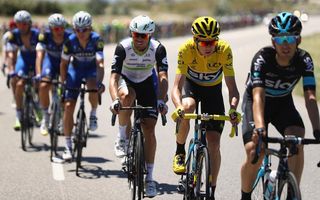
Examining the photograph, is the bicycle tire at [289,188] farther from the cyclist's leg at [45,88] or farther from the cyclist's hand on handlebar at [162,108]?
the cyclist's leg at [45,88]

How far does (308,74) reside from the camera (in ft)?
20.7

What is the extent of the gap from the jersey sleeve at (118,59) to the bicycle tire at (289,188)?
10.1 ft

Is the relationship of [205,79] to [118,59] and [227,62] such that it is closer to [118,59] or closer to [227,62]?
[227,62]

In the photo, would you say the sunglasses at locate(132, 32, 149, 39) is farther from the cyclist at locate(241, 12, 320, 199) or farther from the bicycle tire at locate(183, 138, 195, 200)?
the cyclist at locate(241, 12, 320, 199)

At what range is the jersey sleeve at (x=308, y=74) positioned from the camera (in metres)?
6.29

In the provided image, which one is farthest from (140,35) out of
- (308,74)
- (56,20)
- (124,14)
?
(124,14)

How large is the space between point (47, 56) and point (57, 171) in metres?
2.79

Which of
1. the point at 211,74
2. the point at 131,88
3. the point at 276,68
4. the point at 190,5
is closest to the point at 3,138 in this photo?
the point at 131,88

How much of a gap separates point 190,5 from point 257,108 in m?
174

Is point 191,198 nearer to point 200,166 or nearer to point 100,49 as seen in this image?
point 200,166

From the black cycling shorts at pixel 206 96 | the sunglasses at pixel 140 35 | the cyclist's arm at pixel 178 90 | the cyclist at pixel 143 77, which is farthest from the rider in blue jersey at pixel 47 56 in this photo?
the cyclist's arm at pixel 178 90

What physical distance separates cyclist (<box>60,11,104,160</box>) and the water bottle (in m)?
4.33

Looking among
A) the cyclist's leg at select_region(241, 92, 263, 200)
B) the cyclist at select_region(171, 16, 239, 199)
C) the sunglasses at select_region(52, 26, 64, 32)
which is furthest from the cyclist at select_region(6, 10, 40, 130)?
the cyclist's leg at select_region(241, 92, 263, 200)

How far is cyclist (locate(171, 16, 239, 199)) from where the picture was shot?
720 cm
